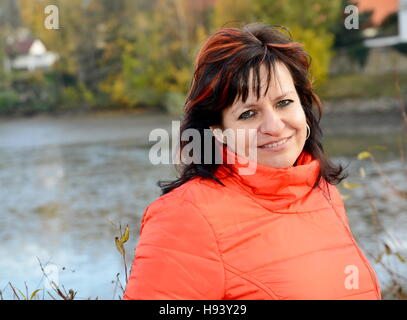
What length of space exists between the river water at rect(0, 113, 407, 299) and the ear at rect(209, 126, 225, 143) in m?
0.49

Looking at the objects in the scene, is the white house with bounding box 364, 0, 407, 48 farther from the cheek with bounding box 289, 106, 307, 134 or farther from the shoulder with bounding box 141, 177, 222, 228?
the shoulder with bounding box 141, 177, 222, 228

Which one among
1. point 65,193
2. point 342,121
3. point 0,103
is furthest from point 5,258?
point 0,103

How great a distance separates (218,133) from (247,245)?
0.32 m

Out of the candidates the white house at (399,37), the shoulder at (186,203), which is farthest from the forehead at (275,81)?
the white house at (399,37)

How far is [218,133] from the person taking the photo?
67.2 inches

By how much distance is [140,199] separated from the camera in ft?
36.6

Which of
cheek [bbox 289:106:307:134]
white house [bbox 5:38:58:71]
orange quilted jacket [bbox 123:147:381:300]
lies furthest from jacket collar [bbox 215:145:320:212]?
white house [bbox 5:38:58:71]

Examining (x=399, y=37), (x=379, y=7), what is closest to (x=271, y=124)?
(x=379, y=7)

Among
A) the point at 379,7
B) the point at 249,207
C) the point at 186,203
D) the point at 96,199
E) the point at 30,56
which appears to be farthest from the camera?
the point at 30,56

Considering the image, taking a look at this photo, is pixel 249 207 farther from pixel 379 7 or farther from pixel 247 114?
pixel 379 7

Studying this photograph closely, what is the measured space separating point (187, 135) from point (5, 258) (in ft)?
19.5

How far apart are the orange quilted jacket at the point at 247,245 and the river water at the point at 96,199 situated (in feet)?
1.87

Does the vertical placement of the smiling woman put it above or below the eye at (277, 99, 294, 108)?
below

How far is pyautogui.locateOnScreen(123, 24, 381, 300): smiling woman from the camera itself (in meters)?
1.44
